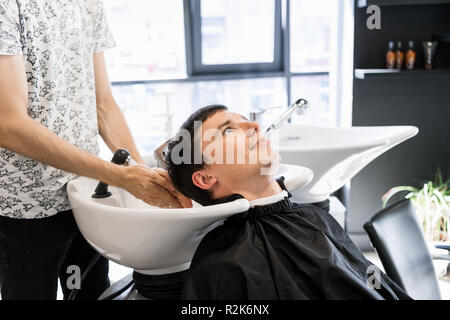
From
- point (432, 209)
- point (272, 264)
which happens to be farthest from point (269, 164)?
point (432, 209)

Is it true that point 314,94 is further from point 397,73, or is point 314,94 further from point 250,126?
point 250,126

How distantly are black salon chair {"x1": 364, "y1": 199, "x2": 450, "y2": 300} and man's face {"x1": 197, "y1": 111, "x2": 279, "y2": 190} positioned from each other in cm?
39

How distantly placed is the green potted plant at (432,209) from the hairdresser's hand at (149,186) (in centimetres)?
184

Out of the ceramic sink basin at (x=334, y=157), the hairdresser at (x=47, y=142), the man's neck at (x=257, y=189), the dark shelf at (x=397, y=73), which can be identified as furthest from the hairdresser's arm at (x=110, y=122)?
the dark shelf at (x=397, y=73)

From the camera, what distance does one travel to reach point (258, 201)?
4.27ft

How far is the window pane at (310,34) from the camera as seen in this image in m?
3.40

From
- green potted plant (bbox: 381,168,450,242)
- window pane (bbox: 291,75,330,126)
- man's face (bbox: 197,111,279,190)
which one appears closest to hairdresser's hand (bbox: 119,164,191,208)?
man's face (bbox: 197,111,279,190)

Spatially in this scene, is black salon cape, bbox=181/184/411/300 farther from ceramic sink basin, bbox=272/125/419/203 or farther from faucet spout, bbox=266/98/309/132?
faucet spout, bbox=266/98/309/132

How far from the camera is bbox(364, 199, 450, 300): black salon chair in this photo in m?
1.45

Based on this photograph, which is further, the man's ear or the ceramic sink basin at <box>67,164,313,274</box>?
the man's ear

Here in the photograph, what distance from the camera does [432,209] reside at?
9.31 ft

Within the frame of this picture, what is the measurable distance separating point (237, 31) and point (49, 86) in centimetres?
233

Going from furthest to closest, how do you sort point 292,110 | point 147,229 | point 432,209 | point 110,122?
point 432,209 → point 292,110 → point 110,122 → point 147,229
